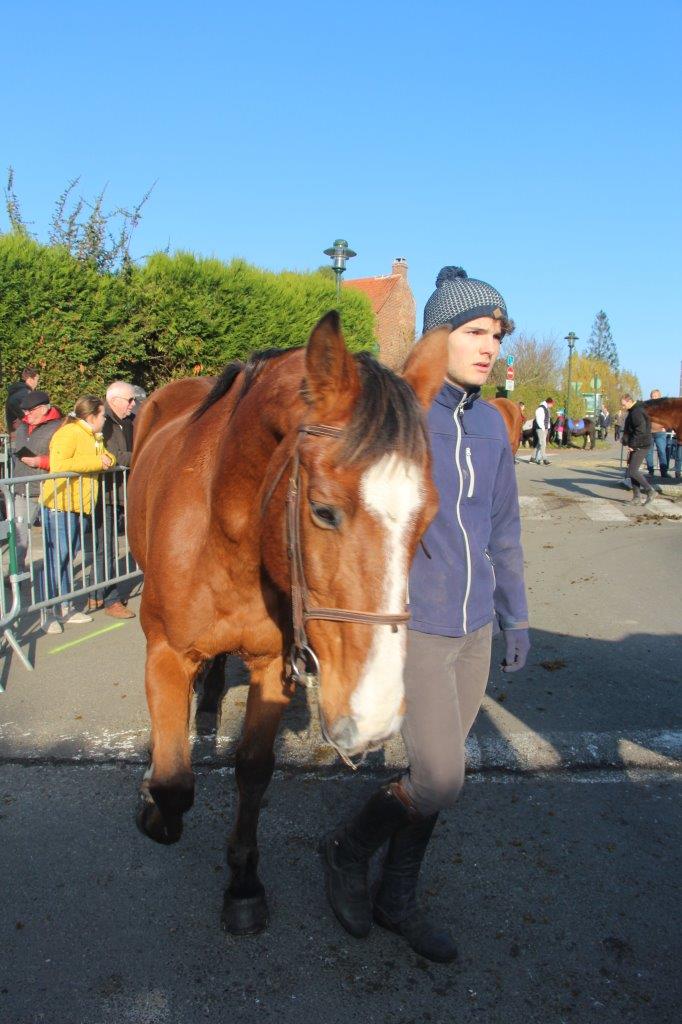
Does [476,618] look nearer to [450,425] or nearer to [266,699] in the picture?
[450,425]

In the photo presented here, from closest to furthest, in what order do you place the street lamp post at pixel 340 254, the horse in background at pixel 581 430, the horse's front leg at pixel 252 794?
the horse's front leg at pixel 252 794 → the street lamp post at pixel 340 254 → the horse in background at pixel 581 430

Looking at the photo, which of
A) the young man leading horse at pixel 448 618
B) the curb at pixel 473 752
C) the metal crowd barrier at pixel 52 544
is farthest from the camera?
the metal crowd barrier at pixel 52 544

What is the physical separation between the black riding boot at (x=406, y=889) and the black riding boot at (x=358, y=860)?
57mm

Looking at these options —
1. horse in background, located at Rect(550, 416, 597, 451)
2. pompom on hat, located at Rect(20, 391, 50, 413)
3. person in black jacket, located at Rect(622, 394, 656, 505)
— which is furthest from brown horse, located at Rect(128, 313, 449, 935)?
horse in background, located at Rect(550, 416, 597, 451)

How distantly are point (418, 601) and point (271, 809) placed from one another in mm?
1618

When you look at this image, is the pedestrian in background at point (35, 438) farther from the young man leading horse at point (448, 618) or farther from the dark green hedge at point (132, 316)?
the young man leading horse at point (448, 618)

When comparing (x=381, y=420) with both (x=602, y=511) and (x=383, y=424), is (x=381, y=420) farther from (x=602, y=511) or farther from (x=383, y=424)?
(x=602, y=511)

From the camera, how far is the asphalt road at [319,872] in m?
2.39

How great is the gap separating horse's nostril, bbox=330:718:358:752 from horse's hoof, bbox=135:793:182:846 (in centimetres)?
129

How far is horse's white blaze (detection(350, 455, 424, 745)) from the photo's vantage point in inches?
72.3

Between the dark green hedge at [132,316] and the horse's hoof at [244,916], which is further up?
the dark green hedge at [132,316]

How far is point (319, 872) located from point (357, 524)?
186 centimetres

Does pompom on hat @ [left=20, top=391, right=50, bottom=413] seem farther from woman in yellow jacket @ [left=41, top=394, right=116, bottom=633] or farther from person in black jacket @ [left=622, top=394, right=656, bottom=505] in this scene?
person in black jacket @ [left=622, top=394, right=656, bottom=505]

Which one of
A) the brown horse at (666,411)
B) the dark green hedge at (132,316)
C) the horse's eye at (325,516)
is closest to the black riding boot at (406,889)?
the horse's eye at (325,516)
